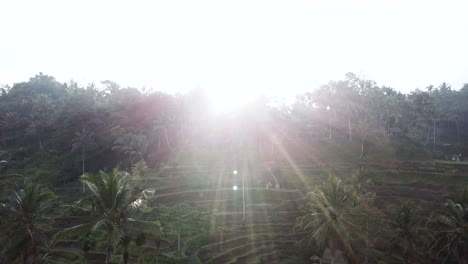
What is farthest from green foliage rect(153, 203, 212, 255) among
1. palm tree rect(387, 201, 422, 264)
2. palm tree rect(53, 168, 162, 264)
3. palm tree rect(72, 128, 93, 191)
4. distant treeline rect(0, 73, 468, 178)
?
palm tree rect(72, 128, 93, 191)

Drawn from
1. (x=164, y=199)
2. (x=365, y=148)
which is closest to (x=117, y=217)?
(x=164, y=199)

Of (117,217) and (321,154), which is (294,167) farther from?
(117,217)

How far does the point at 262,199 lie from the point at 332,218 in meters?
19.9

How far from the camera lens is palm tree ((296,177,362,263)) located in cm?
2906

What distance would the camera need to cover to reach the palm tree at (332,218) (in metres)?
29.1

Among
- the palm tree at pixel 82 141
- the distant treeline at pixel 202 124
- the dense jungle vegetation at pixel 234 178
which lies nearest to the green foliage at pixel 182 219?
the dense jungle vegetation at pixel 234 178

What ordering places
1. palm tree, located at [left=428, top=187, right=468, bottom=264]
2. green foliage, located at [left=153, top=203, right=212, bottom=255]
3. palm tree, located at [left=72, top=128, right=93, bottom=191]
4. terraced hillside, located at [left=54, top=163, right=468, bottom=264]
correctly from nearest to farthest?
palm tree, located at [left=428, top=187, right=468, bottom=264] → terraced hillside, located at [left=54, top=163, right=468, bottom=264] → green foliage, located at [left=153, top=203, right=212, bottom=255] → palm tree, located at [left=72, top=128, right=93, bottom=191]

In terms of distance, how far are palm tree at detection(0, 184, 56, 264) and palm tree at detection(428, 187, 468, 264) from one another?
31328mm

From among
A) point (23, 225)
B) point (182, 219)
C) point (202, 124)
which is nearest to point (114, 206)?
point (23, 225)

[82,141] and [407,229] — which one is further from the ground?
[82,141]

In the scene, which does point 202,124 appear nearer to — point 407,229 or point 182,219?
point 182,219

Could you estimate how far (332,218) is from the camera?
29.2 metres

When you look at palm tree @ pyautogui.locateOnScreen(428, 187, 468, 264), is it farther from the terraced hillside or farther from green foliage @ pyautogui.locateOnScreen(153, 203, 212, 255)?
green foliage @ pyautogui.locateOnScreen(153, 203, 212, 255)

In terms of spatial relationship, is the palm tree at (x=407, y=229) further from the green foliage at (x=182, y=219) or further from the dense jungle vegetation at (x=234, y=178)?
the green foliage at (x=182, y=219)
